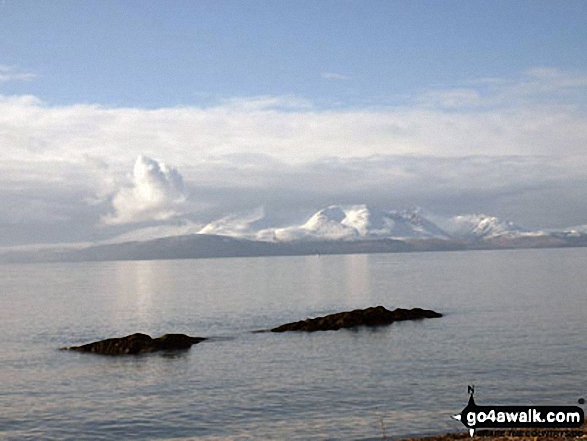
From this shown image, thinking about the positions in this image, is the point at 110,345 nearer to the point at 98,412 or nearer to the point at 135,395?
the point at 135,395

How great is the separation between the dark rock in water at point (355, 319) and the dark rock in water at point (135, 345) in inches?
652

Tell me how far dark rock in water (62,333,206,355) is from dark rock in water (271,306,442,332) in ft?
54.3

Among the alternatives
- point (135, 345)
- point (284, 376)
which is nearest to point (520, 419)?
point (284, 376)

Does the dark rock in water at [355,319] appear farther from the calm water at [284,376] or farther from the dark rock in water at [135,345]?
the dark rock in water at [135,345]

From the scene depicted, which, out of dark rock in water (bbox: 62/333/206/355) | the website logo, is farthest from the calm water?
the website logo

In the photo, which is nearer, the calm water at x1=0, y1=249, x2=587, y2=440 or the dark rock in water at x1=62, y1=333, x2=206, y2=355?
the calm water at x1=0, y1=249, x2=587, y2=440

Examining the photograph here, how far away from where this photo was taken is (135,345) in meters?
72.4

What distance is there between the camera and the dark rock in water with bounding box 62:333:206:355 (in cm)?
7150

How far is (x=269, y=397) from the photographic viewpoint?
48.0 metres

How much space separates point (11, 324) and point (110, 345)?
38.8 meters

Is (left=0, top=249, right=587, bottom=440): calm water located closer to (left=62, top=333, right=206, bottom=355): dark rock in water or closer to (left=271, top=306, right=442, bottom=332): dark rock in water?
(left=62, top=333, right=206, bottom=355): dark rock in water

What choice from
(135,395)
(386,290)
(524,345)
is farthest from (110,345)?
(386,290)

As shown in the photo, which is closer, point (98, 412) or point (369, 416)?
point (369, 416)

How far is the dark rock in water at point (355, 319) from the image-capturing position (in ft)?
289
